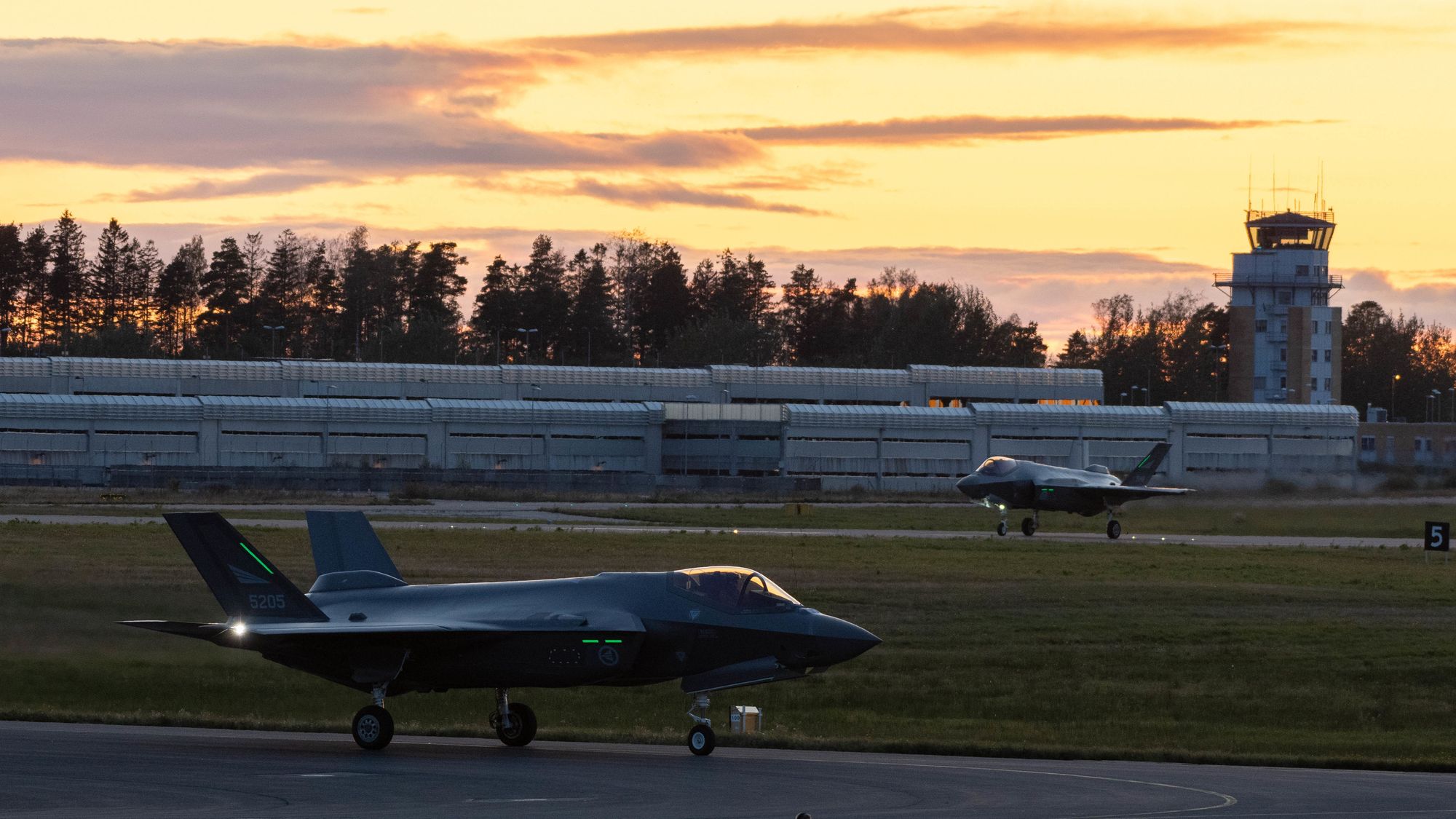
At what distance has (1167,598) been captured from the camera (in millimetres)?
45500

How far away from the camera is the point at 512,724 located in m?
22.6

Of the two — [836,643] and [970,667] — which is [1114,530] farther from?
[836,643]

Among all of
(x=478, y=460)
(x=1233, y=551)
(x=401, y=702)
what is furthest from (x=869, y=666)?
(x=478, y=460)

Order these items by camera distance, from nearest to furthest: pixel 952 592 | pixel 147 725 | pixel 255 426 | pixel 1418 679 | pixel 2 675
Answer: pixel 147 725 → pixel 2 675 → pixel 1418 679 → pixel 952 592 → pixel 255 426

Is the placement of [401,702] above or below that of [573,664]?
below

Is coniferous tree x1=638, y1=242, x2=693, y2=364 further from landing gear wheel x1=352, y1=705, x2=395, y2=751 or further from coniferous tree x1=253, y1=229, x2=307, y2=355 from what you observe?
landing gear wheel x1=352, y1=705, x2=395, y2=751

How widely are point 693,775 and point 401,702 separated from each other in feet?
38.5

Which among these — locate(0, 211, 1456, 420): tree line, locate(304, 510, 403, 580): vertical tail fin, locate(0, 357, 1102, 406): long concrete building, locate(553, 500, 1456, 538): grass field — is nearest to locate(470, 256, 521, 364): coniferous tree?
locate(0, 211, 1456, 420): tree line

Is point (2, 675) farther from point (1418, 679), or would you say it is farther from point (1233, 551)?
point (1233, 551)

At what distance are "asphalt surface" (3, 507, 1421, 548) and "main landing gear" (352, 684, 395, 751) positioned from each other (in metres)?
42.0

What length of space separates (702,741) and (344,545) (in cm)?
596

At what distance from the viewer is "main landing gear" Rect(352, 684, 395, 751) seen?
848 inches

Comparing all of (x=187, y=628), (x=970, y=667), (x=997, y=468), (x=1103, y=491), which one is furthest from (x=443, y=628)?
(x=1103, y=491)

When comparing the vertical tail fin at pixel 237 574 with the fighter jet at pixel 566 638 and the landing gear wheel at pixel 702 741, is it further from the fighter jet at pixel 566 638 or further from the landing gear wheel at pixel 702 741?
the landing gear wheel at pixel 702 741
